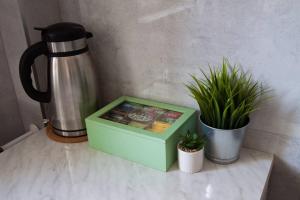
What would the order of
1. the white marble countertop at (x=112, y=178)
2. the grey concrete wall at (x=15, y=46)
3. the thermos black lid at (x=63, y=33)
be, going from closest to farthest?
the white marble countertop at (x=112, y=178), the thermos black lid at (x=63, y=33), the grey concrete wall at (x=15, y=46)

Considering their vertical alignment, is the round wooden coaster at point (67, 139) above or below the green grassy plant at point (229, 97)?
below

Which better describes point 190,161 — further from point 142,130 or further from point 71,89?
point 71,89

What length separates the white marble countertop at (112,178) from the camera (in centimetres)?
77

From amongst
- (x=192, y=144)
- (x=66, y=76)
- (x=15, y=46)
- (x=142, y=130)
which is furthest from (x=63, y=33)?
(x=192, y=144)

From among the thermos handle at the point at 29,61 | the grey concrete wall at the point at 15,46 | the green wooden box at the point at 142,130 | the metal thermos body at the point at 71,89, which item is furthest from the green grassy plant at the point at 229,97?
the grey concrete wall at the point at 15,46

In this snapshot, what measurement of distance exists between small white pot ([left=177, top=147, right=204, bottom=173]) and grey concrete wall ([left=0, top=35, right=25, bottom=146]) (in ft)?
2.40

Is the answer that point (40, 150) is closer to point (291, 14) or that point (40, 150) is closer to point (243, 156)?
point (243, 156)

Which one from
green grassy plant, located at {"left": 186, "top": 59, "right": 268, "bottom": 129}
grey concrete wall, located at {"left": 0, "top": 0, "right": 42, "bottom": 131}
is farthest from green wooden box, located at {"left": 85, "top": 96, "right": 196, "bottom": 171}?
grey concrete wall, located at {"left": 0, "top": 0, "right": 42, "bottom": 131}

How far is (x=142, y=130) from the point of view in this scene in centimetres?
88

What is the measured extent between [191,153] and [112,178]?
24 cm

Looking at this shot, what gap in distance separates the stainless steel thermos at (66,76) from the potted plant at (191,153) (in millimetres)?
383

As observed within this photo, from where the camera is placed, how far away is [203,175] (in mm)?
833

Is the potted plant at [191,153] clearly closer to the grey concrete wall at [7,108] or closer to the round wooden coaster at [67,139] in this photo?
the round wooden coaster at [67,139]

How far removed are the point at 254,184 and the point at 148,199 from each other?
0.29m
